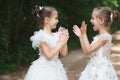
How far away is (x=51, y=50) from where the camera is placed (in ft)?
18.0

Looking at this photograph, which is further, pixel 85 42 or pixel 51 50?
pixel 85 42

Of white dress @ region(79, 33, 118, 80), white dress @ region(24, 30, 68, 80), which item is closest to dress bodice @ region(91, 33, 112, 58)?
white dress @ region(79, 33, 118, 80)

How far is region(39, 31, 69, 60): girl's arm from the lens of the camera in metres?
5.43

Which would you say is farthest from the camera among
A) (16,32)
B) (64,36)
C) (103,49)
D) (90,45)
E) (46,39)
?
(16,32)

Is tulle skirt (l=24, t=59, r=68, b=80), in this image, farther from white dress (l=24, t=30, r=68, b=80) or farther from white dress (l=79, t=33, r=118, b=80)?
white dress (l=79, t=33, r=118, b=80)

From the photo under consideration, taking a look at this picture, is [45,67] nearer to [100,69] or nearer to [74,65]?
[100,69]

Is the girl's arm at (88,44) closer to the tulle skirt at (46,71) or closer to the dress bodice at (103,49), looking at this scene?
the dress bodice at (103,49)

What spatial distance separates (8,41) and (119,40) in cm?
966

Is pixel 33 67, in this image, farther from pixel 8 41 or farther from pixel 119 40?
pixel 119 40

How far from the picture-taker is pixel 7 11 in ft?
37.2

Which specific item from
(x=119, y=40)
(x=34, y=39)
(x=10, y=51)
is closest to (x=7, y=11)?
(x=10, y=51)

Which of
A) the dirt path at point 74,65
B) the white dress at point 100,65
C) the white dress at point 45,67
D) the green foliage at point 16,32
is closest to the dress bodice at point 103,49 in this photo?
the white dress at point 100,65

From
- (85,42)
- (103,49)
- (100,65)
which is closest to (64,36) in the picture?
(85,42)

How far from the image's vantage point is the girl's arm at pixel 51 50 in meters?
5.43
